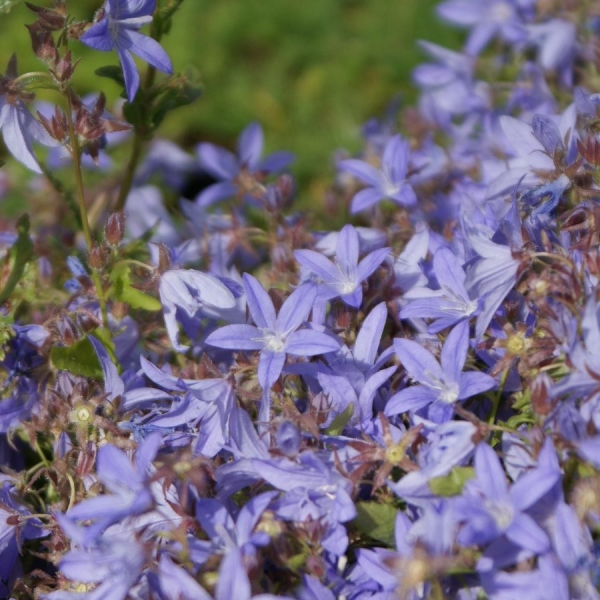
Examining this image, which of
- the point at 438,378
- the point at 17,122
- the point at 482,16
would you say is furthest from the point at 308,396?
the point at 482,16

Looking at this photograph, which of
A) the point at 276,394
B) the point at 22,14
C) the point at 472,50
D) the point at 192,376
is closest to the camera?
the point at 276,394

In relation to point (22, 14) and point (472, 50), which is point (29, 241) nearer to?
point (472, 50)

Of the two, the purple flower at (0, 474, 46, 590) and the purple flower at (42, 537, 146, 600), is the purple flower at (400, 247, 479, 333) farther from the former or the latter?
the purple flower at (0, 474, 46, 590)

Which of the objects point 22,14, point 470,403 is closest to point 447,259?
point 470,403

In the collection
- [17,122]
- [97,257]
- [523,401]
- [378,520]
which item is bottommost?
[378,520]

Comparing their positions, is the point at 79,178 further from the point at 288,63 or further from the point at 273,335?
the point at 288,63

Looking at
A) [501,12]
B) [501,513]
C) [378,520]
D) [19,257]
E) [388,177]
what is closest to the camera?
[501,513]
